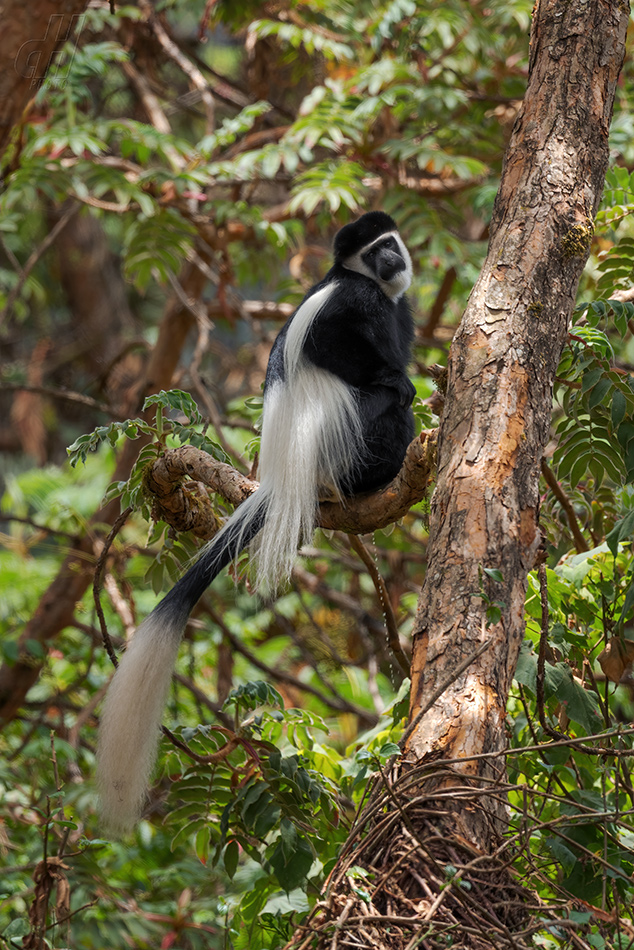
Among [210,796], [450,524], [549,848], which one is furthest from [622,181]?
[210,796]

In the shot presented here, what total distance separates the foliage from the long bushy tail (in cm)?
9

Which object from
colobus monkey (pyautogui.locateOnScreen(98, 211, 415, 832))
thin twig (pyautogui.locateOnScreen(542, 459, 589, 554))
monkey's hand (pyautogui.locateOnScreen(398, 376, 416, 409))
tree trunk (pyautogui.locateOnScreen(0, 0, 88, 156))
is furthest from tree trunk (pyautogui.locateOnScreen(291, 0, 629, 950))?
tree trunk (pyautogui.locateOnScreen(0, 0, 88, 156))

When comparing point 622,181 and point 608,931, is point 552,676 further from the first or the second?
Result: point 622,181

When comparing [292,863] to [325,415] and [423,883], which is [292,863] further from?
[325,415]

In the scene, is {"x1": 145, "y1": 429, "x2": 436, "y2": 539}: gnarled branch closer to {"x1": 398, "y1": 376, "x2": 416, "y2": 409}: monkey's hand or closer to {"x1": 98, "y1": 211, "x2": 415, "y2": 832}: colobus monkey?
{"x1": 98, "y1": 211, "x2": 415, "y2": 832}: colobus monkey

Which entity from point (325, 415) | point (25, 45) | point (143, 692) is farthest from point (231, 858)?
point (25, 45)

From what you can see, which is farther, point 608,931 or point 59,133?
point 59,133

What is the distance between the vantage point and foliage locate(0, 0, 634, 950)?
1.60 metres

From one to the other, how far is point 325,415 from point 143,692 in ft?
3.15

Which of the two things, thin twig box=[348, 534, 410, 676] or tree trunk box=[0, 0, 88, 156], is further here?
thin twig box=[348, 534, 410, 676]

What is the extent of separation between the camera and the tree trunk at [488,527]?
1149mm

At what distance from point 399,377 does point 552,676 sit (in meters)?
1.12

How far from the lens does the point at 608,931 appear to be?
4.19ft

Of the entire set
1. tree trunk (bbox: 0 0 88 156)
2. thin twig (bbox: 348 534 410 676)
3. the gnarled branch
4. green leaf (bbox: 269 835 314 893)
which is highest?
tree trunk (bbox: 0 0 88 156)
